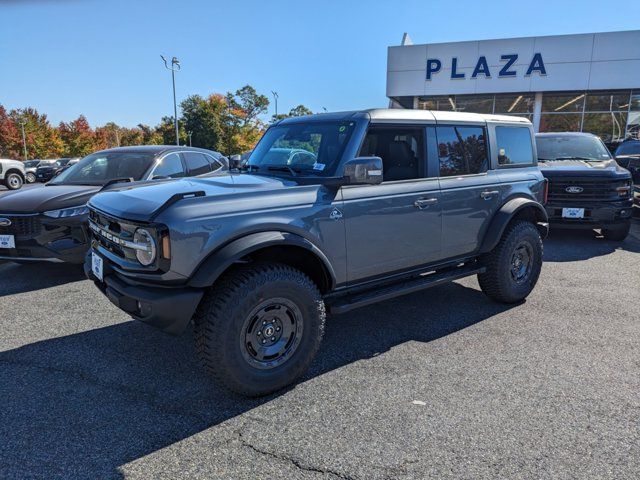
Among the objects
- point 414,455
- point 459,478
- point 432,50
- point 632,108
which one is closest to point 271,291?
point 414,455

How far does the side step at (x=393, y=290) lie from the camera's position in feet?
11.1

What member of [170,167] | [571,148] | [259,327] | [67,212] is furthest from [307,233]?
[571,148]

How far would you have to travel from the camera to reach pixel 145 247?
2695 mm

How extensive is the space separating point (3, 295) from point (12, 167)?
1666 centimetres

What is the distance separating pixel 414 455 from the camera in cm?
237

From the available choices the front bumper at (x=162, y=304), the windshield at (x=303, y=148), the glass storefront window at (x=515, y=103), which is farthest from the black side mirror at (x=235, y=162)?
the glass storefront window at (x=515, y=103)

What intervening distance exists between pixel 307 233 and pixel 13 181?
20.2 meters

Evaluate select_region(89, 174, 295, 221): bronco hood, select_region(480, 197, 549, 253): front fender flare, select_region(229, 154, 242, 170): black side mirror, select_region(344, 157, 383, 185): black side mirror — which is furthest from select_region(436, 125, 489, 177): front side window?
select_region(229, 154, 242, 170): black side mirror

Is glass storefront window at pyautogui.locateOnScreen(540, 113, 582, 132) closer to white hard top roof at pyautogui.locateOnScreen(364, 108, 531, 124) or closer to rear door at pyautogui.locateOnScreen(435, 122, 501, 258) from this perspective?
white hard top roof at pyautogui.locateOnScreen(364, 108, 531, 124)

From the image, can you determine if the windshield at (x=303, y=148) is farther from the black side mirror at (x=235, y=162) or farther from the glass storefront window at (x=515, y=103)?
the glass storefront window at (x=515, y=103)

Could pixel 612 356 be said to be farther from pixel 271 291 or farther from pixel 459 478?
pixel 271 291

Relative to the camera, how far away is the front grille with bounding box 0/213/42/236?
508 cm

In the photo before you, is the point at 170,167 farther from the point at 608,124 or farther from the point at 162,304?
the point at 608,124

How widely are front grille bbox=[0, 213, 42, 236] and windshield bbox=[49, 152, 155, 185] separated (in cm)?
107
